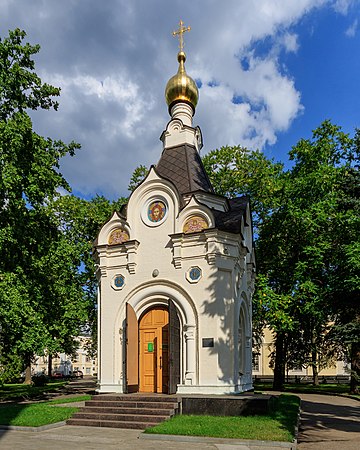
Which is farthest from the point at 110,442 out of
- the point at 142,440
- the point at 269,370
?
the point at 269,370

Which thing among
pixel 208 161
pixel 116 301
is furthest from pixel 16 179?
pixel 208 161

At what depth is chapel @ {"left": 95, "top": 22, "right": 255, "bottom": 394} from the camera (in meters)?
12.8

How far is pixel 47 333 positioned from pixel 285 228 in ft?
42.8

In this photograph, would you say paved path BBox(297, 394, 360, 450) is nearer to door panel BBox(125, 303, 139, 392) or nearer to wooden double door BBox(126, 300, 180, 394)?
wooden double door BBox(126, 300, 180, 394)

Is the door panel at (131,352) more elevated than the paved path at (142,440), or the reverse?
the door panel at (131,352)

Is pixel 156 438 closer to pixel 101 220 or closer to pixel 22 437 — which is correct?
pixel 22 437

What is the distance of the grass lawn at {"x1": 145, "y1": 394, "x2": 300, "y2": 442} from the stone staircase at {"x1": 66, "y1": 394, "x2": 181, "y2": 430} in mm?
450

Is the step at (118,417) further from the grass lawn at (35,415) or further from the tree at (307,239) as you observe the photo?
the tree at (307,239)

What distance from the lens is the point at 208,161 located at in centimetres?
2580

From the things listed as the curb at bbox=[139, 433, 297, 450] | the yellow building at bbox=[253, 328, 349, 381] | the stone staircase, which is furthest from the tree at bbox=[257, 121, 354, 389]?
the yellow building at bbox=[253, 328, 349, 381]

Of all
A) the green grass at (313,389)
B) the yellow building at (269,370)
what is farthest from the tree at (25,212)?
the yellow building at (269,370)

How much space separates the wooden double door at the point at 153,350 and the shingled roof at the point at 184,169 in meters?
4.44

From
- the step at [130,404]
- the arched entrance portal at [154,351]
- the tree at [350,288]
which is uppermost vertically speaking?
the tree at [350,288]

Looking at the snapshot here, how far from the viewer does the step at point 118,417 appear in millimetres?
10672
